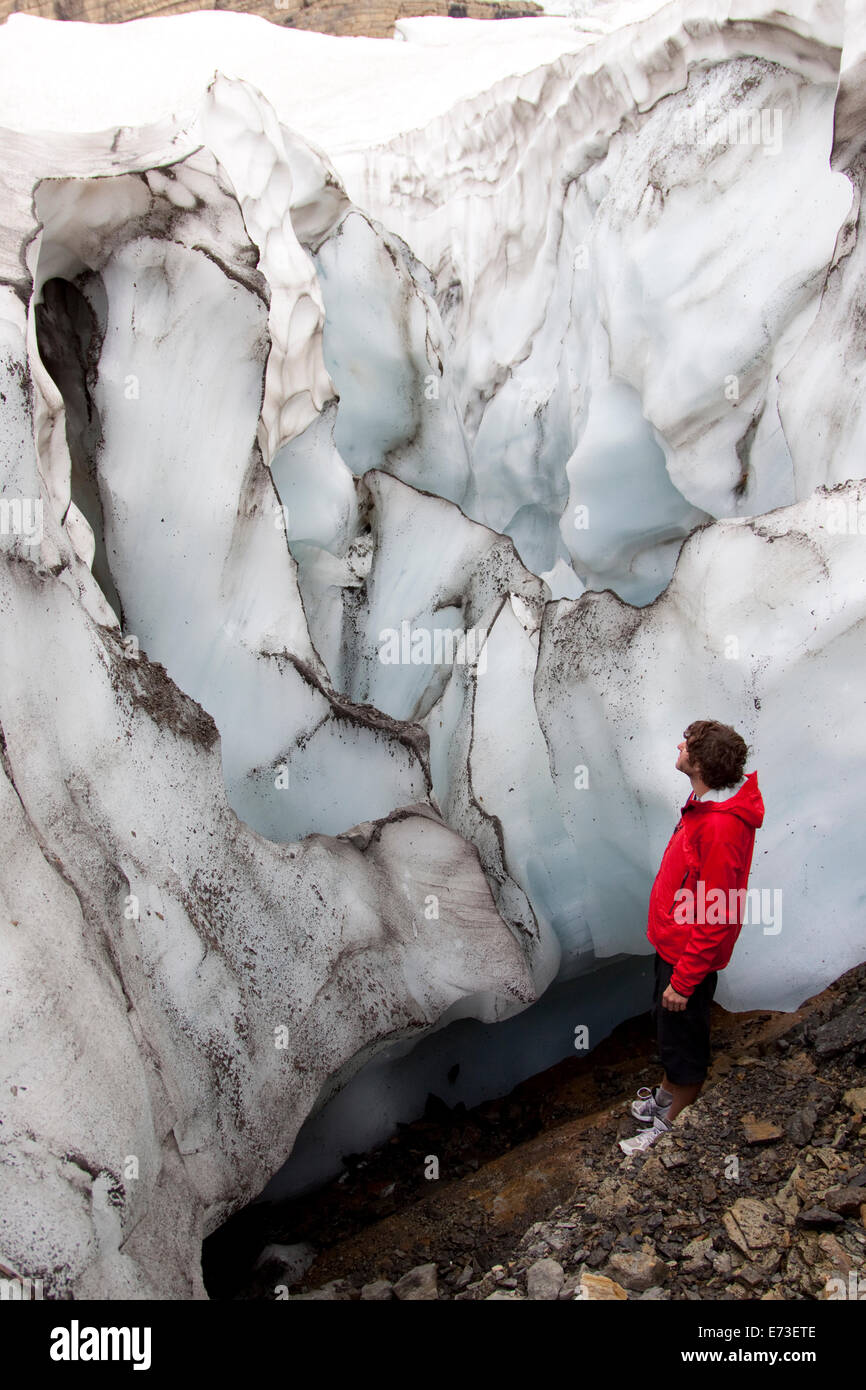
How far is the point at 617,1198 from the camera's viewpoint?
6.95 ft

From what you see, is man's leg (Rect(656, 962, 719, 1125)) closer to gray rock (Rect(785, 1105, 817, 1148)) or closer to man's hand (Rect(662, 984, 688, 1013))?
man's hand (Rect(662, 984, 688, 1013))

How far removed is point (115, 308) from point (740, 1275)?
9.37ft

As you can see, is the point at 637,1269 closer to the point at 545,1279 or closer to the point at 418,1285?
the point at 545,1279

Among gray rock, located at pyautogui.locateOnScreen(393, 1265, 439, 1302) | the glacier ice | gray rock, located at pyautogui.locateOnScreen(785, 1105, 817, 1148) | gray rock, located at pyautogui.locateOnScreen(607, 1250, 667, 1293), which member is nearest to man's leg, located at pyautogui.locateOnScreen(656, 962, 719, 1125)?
gray rock, located at pyautogui.locateOnScreen(785, 1105, 817, 1148)

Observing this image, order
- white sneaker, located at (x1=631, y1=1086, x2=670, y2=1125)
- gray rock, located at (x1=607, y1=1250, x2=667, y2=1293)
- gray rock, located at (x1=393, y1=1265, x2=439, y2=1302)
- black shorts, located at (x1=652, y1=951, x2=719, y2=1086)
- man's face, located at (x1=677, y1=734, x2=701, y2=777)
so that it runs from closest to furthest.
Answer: gray rock, located at (x1=607, y1=1250, x2=667, y2=1293) < gray rock, located at (x1=393, y1=1265, x2=439, y2=1302) < man's face, located at (x1=677, y1=734, x2=701, y2=777) < black shorts, located at (x1=652, y1=951, x2=719, y2=1086) < white sneaker, located at (x1=631, y1=1086, x2=670, y2=1125)

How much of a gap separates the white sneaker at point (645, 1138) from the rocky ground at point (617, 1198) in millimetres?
26

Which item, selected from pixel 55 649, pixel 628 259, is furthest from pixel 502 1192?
pixel 628 259

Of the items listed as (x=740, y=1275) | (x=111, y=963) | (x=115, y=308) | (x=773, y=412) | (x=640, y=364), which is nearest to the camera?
(x=740, y=1275)

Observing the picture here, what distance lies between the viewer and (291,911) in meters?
2.46

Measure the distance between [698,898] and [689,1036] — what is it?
34 centimetres

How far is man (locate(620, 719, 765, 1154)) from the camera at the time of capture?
7.11 feet

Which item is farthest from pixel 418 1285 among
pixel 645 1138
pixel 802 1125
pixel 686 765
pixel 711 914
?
pixel 686 765

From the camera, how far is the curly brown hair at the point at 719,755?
7.09 feet

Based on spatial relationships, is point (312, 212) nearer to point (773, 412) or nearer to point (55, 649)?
point (773, 412)
